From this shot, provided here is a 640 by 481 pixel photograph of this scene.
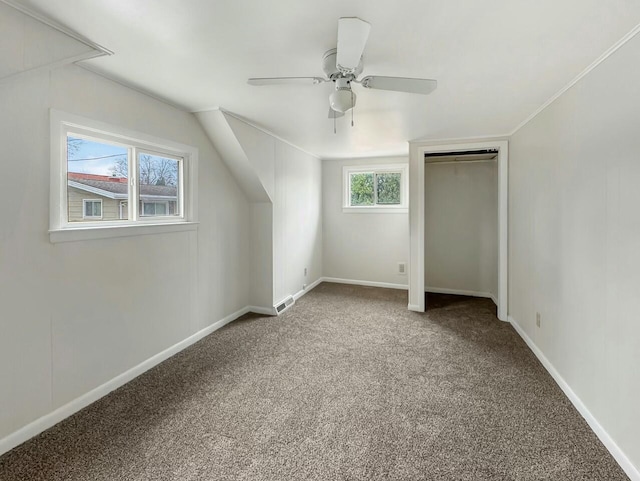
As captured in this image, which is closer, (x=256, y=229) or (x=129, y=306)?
(x=129, y=306)

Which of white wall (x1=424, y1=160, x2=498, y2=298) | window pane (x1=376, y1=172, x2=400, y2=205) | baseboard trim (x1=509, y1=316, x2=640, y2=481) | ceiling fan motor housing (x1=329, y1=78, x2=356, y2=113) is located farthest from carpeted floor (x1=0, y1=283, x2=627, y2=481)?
window pane (x1=376, y1=172, x2=400, y2=205)

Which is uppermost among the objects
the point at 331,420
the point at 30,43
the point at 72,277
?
the point at 30,43

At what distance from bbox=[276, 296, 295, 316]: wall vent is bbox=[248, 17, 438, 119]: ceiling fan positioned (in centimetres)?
272

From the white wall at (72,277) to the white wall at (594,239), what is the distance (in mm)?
3139

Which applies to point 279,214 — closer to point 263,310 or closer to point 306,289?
point 263,310

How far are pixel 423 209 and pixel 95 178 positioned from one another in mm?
3423

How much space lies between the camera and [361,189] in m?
5.45

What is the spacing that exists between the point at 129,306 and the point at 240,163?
5.85ft

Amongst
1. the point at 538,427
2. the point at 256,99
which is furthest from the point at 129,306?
the point at 538,427

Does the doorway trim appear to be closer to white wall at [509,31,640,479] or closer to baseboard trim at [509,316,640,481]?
white wall at [509,31,640,479]

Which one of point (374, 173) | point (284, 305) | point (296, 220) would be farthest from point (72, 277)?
point (374, 173)

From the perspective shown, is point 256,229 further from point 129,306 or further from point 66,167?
point 66,167

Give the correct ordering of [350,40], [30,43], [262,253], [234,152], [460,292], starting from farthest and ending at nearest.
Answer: [460,292] < [262,253] < [234,152] < [30,43] < [350,40]

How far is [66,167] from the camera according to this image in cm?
203
